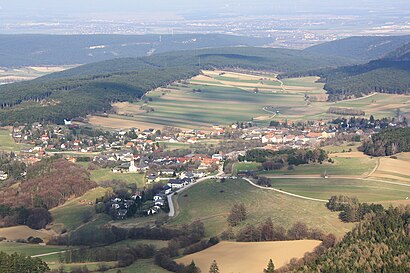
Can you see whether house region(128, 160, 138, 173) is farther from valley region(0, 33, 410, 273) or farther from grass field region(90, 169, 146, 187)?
grass field region(90, 169, 146, 187)

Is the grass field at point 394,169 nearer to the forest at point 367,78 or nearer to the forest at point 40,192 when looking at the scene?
the forest at point 40,192

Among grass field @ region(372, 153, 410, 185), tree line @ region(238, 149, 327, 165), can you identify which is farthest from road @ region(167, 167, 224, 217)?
grass field @ region(372, 153, 410, 185)

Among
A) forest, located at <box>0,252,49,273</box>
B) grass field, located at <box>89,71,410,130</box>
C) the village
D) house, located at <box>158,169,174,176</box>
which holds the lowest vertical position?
grass field, located at <box>89,71,410,130</box>

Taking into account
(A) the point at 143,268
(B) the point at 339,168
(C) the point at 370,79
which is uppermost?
(A) the point at 143,268

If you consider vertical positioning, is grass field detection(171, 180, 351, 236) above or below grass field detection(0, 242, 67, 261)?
above

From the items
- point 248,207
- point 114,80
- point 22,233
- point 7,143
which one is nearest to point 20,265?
point 22,233

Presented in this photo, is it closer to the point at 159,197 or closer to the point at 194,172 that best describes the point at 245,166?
the point at 194,172
